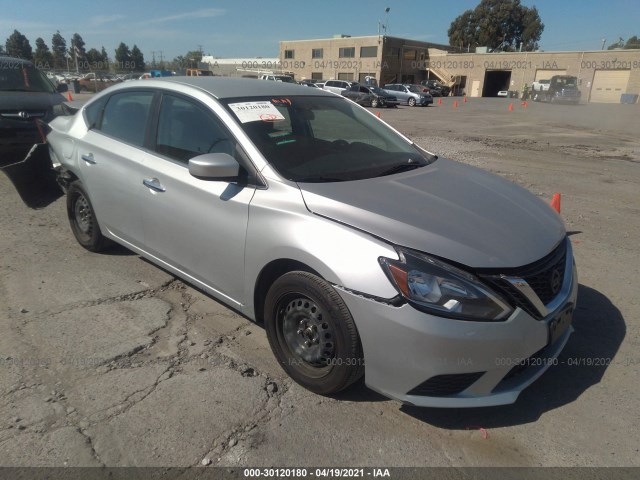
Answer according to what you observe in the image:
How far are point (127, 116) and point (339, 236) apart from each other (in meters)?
2.59

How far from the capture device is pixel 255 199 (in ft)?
9.45

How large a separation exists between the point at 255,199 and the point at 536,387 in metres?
2.05

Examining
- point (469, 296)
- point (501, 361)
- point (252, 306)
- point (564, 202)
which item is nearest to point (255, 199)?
point (252, 306)

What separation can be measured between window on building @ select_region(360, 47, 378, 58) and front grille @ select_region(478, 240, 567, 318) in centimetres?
6402

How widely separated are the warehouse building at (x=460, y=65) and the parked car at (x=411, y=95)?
24.4 meters

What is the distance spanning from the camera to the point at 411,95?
3750 centimetres

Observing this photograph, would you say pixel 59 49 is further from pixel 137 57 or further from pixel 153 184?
pixel 153 184

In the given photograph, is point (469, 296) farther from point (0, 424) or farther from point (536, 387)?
point (0, 424)

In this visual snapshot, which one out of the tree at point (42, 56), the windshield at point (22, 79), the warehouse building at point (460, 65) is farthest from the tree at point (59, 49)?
the windshield at point (22, 79)

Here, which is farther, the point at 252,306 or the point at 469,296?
the point at 252,306

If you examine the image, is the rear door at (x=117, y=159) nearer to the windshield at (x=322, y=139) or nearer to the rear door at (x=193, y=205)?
the rear door at (x=193, y=205)

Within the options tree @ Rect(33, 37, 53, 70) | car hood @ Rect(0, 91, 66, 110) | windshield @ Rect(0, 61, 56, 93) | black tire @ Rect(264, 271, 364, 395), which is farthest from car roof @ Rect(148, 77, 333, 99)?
tree @ Rect(33, 37, 53, 70)

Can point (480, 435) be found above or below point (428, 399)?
below

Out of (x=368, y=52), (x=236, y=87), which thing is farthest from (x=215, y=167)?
(x=368, y=52)
